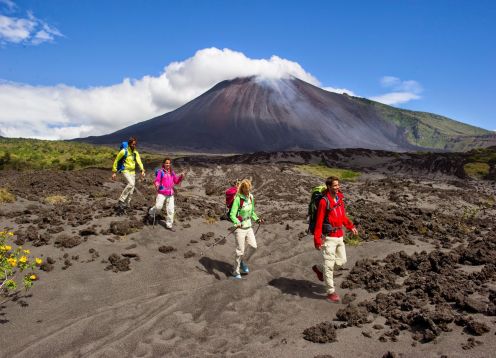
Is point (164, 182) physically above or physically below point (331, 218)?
above

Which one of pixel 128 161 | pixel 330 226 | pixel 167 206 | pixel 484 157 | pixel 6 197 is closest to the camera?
pixel 330 226

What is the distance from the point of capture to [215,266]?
10289 mm

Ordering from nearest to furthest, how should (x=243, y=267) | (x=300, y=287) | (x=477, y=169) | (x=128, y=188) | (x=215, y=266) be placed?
(x=300, y=287), (x=243, y=267), (x=215, y=266), (x=128, y=188), (x=477, y=169)

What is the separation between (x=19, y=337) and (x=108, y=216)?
261 inches

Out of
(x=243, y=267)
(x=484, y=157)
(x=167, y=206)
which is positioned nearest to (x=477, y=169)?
(x=484, y=157)

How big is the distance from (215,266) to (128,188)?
4334mm

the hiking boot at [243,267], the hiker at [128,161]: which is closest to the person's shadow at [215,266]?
the hiking boot at [243,267]

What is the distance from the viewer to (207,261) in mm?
10602

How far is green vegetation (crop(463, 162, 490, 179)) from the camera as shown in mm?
45162

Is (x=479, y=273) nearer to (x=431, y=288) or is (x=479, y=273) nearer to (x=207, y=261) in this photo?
(x=431, y=288)

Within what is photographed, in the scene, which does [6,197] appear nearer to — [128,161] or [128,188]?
[128,188]

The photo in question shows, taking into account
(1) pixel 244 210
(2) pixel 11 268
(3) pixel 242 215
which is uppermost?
(1) pixel 244 210

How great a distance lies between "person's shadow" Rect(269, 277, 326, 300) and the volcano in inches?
4788

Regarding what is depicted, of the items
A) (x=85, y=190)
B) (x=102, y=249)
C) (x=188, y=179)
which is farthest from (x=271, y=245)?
(x=188, y=179)
